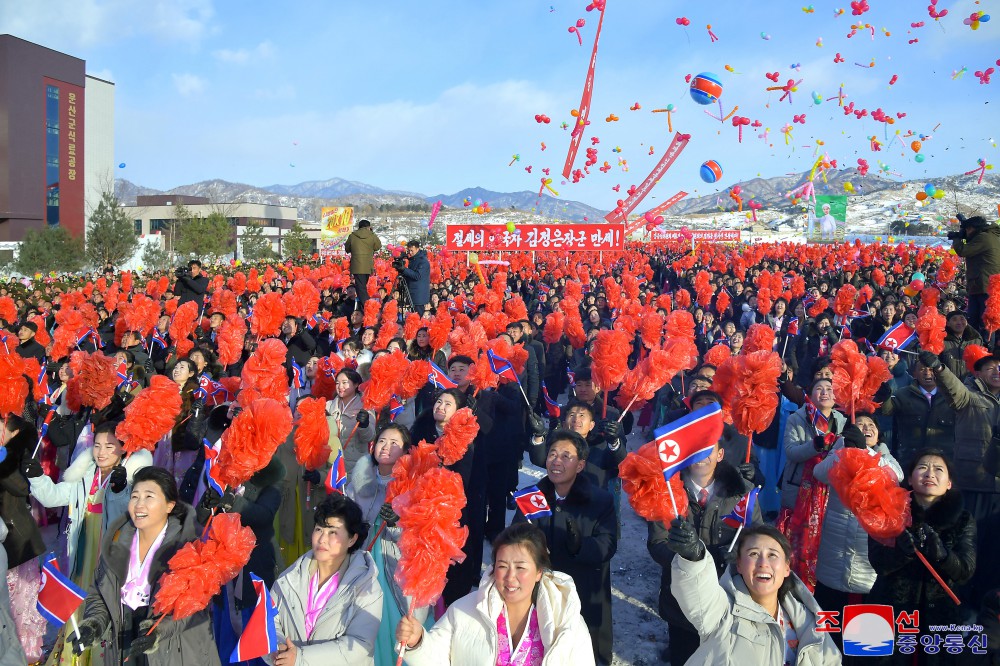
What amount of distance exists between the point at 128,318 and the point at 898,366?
9.05 m

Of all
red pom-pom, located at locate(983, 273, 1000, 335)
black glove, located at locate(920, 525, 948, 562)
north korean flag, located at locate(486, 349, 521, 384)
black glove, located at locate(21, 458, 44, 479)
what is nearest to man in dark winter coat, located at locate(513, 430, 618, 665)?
black glove, located at locate(920, 525, 948, 562)

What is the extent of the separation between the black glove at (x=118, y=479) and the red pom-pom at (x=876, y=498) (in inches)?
149

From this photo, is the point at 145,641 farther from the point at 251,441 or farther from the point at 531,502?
the point at 531,502

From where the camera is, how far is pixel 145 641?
2764 millimetres

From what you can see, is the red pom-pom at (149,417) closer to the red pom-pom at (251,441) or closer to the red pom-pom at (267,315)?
the red pom-pom at (251,441)

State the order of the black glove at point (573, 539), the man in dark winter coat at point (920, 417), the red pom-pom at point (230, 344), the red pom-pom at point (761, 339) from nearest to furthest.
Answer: the black glove at point (573, 539)
the man in dark winter coat at point (920, 417)
the red pom-pom at point (761, 339)
the red pom-pom at point (230, 344)

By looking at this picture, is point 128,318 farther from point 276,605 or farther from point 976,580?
point 976,580

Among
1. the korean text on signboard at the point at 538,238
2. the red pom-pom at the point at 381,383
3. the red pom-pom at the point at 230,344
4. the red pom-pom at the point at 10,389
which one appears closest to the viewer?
the red pom-pom at the point at 10,389

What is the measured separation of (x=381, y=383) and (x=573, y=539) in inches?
96.7

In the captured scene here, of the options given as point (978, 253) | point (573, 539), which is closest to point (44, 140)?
point (978, 253)

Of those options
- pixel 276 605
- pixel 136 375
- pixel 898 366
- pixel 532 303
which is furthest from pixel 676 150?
pixel 276 605

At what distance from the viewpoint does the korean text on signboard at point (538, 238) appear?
64.0ft

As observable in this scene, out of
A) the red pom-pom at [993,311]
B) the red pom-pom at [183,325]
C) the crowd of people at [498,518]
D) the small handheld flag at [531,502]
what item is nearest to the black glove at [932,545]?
the crowd of people at [498,518]

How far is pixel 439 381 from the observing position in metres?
6.04
